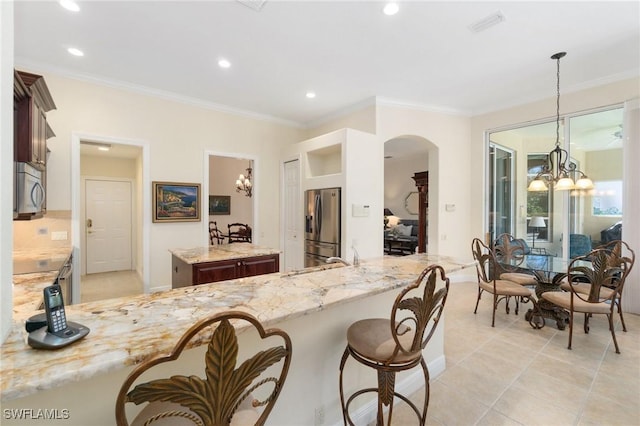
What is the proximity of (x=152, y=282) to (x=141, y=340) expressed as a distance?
3996mm

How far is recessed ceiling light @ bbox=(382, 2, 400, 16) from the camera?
2.44 m

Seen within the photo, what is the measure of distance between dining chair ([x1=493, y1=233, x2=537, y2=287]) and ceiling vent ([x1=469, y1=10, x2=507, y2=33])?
279 cm

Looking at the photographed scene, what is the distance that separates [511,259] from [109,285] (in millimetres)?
6876

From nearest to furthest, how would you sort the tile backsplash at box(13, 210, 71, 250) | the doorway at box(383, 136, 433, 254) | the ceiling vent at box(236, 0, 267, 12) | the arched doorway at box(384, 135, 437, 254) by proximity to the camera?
the ceiling vent at box(236, 0, 267, 12), the tile backsplash at box(13, 210, 71, 250), the arched doorway at box(384, 135, 437, 254), the doorway at box(383, 136, 433, 254)

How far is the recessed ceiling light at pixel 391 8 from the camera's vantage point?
2438 millimetres

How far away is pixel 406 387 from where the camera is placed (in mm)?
2092

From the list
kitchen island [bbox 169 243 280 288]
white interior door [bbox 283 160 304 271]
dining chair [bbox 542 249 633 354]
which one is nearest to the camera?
dining chair [bbox 542 249 633 354]

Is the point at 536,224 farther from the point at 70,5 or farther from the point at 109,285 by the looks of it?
the point at 109,285

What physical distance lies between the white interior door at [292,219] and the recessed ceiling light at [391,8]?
291 centimetres

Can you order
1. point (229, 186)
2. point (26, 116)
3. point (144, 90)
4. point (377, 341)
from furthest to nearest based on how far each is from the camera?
point (229, 186) → point (144, 90) → point (26, 116) → point (377, 341)

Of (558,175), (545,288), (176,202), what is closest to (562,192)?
(558,175)

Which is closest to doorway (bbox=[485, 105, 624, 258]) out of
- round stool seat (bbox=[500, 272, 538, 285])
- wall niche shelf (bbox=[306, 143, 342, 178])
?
round stool seat (bbox=[500, 272, 538, 285])

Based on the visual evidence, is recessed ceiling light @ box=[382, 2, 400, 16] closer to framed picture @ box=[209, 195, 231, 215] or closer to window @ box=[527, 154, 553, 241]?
window @ box=[527, 154, 553, 241]

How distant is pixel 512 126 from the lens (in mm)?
4848
